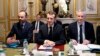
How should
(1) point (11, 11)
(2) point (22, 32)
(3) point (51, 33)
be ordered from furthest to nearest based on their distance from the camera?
1. (1) point (11, 11)
2. (2) point (22, 32)
3. (3) point (51, 33)

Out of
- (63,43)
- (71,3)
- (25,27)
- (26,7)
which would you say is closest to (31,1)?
(26,7)

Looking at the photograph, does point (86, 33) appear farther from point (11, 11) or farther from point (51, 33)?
point (11, 11)

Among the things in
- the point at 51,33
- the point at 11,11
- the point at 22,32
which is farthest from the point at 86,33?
the point at 11,11

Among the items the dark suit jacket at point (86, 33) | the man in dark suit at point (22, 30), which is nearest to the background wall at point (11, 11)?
the man in dark suit at point (22, 30)

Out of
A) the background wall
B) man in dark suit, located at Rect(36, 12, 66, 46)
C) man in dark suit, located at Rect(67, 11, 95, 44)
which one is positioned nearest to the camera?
man in dark suit, located at Rect(36, 12, 66, 46)

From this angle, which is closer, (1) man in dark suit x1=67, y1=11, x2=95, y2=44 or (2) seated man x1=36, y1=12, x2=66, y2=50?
(2) seated man x1=36, y1=12, x2=66, y2=50

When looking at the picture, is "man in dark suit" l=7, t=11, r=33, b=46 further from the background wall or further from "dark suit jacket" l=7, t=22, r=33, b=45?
the background wall

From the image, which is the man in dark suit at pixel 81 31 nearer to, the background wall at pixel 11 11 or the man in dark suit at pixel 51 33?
the man in dark suit at pixel 51 33

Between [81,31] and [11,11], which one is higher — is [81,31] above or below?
below

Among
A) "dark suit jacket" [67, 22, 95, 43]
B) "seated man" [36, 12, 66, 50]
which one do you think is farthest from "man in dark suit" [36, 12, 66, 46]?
"dark suit jacket" [67, 22, 95, 43]

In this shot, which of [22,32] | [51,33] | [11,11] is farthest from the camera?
[11,11]

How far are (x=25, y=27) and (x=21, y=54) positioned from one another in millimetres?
1368

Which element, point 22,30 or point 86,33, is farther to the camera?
point 22,30

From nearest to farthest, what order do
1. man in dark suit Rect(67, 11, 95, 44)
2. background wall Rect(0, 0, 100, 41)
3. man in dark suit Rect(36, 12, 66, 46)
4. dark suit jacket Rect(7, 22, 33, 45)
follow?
man in dark suit Rect(36, 12, 66, 46) → man in dark suit Rect(67, 11, 95, 44) → dark suit jacket Rect(7, 22, 33, 45) → background wall Rect(0, 0, 100, 41)
